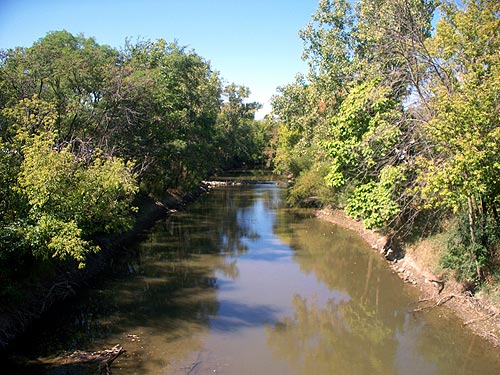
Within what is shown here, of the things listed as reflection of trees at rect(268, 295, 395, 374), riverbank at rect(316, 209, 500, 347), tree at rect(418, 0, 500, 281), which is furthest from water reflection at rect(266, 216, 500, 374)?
tree at rect(418, 0, 500, 281)

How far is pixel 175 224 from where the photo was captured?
2950 centimetres

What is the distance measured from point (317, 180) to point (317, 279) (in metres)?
14.6

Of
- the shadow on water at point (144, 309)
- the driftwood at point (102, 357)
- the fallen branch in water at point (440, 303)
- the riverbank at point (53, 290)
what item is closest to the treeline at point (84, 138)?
the riverbank at point (53, 290)

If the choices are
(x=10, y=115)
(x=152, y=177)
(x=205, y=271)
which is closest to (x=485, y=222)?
(x=205, y=271)

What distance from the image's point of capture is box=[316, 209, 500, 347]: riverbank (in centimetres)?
1288

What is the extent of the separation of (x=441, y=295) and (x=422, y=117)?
635 centimetres

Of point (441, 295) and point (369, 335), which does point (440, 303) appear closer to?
point (441, 295)

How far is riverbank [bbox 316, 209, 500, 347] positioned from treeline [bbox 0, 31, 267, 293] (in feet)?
37.5

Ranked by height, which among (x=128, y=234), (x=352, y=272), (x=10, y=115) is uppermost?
(x=10, y=115)

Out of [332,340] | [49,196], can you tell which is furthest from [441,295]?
[49,196]

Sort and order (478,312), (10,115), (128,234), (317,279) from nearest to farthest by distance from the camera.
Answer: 1. (478,312)
2. (10,115)
3. (317,279)
4. (128,234)

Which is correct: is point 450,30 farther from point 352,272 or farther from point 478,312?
point 352,272

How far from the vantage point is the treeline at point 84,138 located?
Result: 1212 cm

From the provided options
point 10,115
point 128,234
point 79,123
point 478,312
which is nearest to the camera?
point 478,312
